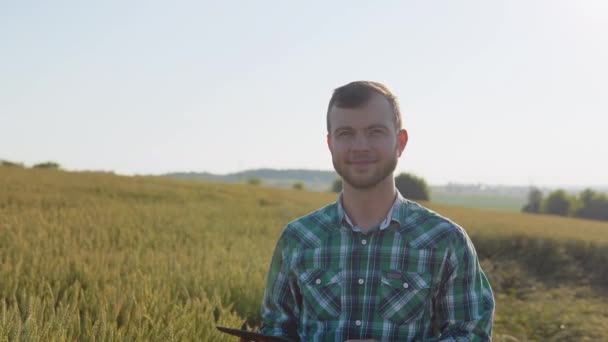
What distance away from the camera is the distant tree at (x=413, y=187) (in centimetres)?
6925

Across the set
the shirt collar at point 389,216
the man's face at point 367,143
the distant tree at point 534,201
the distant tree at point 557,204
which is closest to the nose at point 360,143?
the man's face at point 367,143

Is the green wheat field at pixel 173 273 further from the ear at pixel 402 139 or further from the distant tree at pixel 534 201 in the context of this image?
the distant tree at pixel 534 201

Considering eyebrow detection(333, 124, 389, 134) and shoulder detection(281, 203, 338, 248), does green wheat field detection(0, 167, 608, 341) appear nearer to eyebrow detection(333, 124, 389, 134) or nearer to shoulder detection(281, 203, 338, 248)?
shoulder detection(281, 203, 338, 248)

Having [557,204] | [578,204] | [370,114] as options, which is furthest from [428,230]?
[557,204]

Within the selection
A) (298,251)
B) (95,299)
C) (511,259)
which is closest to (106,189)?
(511,259)

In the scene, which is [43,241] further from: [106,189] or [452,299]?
[106,189]

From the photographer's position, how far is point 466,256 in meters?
2.26

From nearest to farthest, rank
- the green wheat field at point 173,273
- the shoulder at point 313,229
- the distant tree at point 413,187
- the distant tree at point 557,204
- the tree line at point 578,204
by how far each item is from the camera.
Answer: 1. the shoulder at point 313,229
2. the green wheat field at point 173,273
3. the tree line at point 578,204
4. the distant tree at point 413,187
5. the distant tree at point 557,204

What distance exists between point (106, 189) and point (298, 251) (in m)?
19.7

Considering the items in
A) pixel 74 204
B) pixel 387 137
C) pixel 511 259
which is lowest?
pixel 511 259

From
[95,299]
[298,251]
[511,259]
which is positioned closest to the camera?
[298,251]

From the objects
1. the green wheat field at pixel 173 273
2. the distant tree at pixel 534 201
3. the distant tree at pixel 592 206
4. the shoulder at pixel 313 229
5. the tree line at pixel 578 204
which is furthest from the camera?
the distant tree at pixel 534 201

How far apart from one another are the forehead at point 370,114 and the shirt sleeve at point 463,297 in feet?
1.68

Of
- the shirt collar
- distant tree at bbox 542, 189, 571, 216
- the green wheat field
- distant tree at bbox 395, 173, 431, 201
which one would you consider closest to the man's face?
the shirt collar
